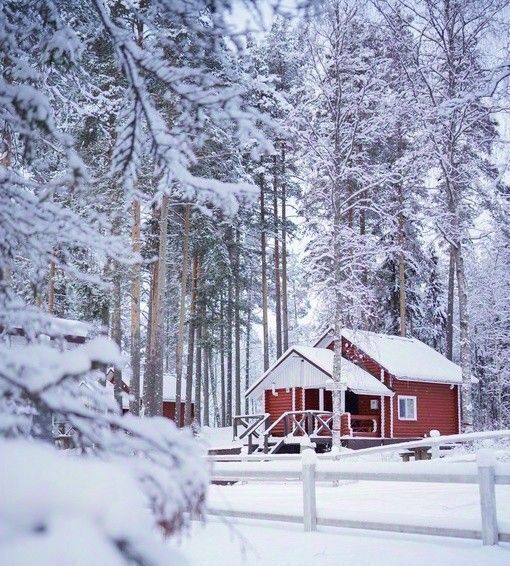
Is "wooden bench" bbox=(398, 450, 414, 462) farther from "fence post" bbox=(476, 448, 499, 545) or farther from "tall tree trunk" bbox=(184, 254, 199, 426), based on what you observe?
"fence post" bbox=(476, 448, 499, 545)

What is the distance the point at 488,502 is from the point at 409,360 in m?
23.6

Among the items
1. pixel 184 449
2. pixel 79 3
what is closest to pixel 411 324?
pixel 79 3

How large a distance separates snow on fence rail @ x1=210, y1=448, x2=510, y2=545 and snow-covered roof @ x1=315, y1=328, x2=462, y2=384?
18.4 m

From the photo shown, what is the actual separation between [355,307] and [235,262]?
16.1 m

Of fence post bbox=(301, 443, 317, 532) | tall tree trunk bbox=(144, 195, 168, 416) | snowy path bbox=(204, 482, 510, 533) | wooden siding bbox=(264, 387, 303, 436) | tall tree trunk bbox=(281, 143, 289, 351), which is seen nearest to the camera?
snowy path bbox=(204, 482, 510, 533)

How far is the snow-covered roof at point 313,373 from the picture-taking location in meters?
26.1

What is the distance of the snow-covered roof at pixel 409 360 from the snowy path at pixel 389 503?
43.4ft

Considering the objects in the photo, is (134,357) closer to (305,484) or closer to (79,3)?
(305,484)

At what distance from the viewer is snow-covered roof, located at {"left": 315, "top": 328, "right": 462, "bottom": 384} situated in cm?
2755

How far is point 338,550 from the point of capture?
20.9ft

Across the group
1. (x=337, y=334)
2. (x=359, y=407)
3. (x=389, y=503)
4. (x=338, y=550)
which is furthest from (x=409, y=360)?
(x=338, y=550)

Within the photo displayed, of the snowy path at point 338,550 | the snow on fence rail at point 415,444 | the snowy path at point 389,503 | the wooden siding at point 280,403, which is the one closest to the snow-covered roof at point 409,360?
the wooden siding at point 280,403

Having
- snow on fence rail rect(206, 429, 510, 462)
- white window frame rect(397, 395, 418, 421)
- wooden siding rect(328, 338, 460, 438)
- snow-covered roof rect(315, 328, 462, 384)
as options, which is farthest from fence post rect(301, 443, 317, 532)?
white window frame rect(397, 395, 418, 421)

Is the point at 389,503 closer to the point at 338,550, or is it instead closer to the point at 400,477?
the point at 400,477
